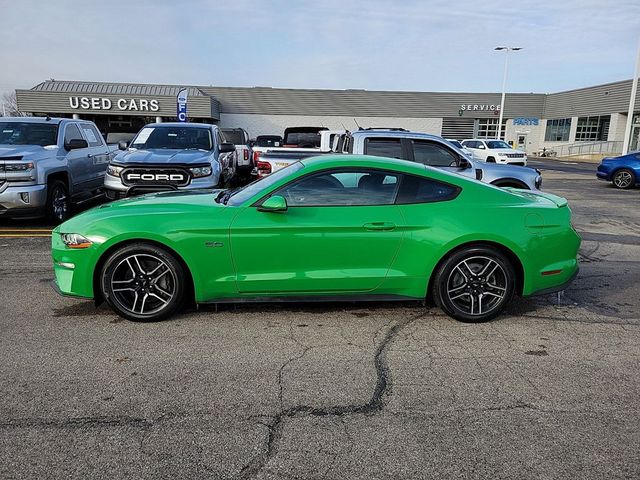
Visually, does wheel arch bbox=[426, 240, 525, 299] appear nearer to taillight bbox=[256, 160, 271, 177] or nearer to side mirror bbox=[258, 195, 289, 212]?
side mirror bbox=[258, 195, 289, 212]

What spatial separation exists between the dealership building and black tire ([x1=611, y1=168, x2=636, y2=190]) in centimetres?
3039

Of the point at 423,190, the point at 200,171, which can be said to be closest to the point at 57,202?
the point at 200,171

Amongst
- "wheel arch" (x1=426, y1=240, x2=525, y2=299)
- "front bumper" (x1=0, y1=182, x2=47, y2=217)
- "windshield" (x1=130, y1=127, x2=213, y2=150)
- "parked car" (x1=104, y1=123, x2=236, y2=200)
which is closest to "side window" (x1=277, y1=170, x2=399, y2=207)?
"wheel arch" (x1=426, y1=240, x2=525, y2=299)

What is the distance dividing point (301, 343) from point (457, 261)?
5.30 feet

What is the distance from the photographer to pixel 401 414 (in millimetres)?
3158

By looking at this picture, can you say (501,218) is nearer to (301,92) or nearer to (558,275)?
(558,275)

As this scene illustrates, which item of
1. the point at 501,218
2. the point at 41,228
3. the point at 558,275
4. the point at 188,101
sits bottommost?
the point at 41,228

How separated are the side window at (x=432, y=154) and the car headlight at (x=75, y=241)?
18.8 feet

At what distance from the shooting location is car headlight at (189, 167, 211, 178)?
872 cm

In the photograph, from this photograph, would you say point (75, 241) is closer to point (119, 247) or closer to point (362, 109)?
point (119, 247)

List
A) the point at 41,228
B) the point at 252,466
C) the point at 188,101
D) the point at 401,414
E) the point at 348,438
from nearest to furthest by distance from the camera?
1. the point at 252,466
2. the point at 348,438
3. the point at 401,414
4. the point at 41,228
5. the point at 188,101

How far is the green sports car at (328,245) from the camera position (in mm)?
4418

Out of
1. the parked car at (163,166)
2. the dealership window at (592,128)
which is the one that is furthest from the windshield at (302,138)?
the dealership window at (592,128)

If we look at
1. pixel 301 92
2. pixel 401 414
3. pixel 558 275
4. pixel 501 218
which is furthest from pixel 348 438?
pixel 301 92
